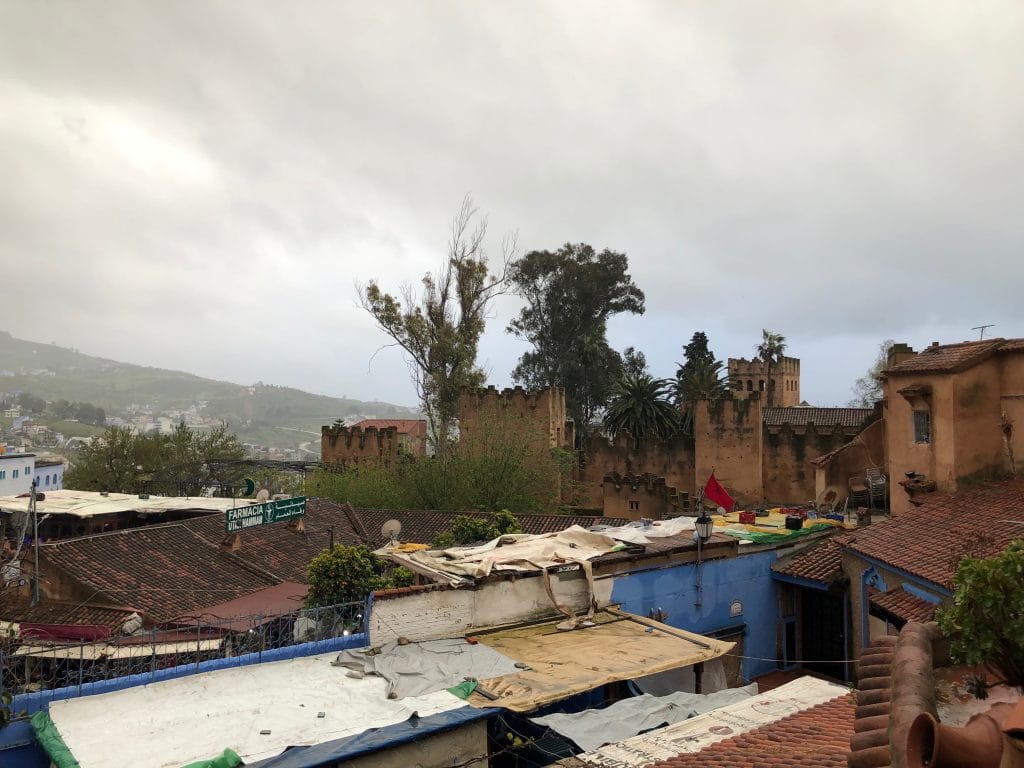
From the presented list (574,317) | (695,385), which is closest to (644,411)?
(695,385)

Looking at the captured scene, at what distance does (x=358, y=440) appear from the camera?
120 feet

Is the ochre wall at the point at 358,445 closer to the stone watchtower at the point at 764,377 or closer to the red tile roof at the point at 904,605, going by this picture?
the red tile roof at the point at 904,605

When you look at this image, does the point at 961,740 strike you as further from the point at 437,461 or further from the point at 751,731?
the point at 437,461

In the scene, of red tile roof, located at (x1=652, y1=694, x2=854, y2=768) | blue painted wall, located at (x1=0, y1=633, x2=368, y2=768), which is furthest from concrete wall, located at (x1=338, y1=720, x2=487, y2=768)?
blue painted wall, located at (x1=0, y1=633, x2=368, y2=768)

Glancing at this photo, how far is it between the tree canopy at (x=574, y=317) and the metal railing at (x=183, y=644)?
→ 33.6 meters

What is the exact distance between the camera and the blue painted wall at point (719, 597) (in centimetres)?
1370

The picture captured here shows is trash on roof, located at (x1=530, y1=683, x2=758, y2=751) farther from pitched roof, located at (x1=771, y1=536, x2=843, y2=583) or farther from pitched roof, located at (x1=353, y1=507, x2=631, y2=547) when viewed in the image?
pitched roof, located at (x1=353, y1=507, x2=631, y2=547)

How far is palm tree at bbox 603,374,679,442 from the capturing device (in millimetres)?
38156

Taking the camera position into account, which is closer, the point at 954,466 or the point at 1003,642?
the point at 1003,642

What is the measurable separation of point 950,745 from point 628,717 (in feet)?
22.2

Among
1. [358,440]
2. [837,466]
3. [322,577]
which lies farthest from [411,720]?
[358,440]

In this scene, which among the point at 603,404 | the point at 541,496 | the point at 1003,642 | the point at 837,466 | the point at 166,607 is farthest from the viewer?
the point at 603,404

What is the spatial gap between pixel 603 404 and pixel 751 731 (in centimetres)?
3779

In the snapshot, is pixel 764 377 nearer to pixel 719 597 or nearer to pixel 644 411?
pixel 644 411
